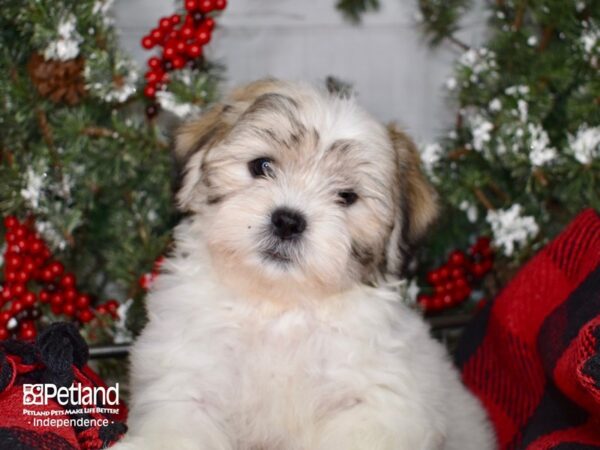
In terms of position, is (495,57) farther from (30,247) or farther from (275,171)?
(30,247)

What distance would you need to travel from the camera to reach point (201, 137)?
2.78 meters

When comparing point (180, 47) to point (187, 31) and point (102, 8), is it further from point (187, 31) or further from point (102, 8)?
point (102, 8)

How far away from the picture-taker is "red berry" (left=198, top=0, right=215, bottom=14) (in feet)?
10.8

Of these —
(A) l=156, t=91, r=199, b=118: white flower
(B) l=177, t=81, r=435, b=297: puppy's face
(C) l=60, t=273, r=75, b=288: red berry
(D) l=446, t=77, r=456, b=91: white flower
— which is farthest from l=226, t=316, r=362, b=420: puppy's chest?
(D) l=446, t=77, r=456, b=91: white flower

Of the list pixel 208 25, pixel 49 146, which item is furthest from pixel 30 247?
pixel 208 25

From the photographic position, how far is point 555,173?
3.55 meters

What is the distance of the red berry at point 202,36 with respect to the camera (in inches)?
130

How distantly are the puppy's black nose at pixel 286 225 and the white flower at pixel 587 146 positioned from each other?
1.45 meters

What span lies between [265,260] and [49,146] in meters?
1.41

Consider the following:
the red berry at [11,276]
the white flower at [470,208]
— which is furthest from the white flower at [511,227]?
the red berry at [11,276]

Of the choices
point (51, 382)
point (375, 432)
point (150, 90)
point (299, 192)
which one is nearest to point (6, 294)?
point (150, 90)

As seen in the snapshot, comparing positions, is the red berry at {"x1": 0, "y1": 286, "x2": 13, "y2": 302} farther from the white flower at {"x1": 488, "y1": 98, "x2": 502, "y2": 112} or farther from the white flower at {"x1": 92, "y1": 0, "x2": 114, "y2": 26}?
the white flower at {"x1": 488, "y1": 98, "x2": 502, "y2": 112}

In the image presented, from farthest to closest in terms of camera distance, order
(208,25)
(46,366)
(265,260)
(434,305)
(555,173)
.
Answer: (434,305), (555,173), (208,25), (265,260), (46,366)

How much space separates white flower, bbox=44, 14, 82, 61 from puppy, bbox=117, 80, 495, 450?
81 cm
